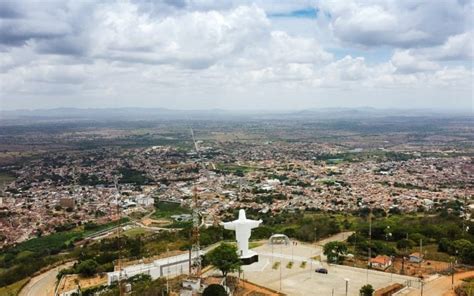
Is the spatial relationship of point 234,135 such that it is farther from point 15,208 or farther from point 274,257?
point 274,257

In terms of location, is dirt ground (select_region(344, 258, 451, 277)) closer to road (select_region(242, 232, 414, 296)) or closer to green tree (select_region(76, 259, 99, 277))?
road (select_region(242, 232, 414, 296))

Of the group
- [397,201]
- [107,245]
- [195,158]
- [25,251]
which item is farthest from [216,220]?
[195,158]

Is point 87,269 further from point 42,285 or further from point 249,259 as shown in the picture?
point 249,259

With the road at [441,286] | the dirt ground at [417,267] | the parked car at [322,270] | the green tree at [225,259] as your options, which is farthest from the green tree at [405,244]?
the green tree at [225,259]

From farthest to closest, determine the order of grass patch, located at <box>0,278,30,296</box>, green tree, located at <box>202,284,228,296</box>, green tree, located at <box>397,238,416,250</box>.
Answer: green tree, located at <box>397,238,416,250</box> → grass patch, located at <box>0,278,30,296</box> → green tree, located at <box>202,284,228,296</box>

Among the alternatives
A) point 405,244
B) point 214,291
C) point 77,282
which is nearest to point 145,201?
point 77,282

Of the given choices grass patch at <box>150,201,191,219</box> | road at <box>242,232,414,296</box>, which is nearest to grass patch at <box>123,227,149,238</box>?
grass patch at <box>150,201,191,219</box>

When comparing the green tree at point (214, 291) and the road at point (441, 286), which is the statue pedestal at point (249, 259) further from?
the road at point (441, 286)
